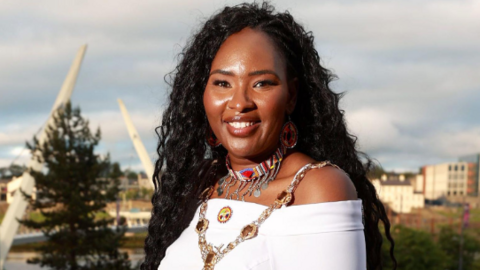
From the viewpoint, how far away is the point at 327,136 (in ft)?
9.45

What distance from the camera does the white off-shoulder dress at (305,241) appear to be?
7.83ft

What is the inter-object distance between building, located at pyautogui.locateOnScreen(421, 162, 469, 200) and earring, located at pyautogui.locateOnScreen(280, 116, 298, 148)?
86760mm

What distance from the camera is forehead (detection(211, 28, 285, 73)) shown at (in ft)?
8.74

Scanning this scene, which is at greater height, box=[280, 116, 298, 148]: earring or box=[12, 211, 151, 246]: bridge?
box=[12, 211, 151, 246]: bridge

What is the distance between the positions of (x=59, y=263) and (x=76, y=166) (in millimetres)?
5760

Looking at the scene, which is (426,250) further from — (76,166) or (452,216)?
(76,166)

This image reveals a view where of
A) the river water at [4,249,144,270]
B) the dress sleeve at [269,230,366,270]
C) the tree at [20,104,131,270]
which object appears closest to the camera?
the dress sleeve at [269,230,366,270]

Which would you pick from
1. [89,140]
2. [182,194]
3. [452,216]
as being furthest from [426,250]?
[182,194]

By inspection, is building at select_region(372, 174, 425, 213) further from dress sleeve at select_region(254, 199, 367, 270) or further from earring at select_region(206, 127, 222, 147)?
dress sleeve at select_region(254, 199, 367, 270)

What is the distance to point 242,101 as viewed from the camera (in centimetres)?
263

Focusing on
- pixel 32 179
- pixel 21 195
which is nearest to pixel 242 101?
pixel 21 195

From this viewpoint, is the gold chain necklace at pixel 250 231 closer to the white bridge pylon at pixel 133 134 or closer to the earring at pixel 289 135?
the earring at pixel 289 135

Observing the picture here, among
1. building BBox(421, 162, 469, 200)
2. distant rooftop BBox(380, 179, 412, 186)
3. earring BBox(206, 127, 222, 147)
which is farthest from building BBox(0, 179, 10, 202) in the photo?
earring BBox(206, 127, 222, 147)

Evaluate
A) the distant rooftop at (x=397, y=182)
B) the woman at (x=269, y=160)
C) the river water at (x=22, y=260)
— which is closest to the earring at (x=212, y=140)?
the woman at (x=269, y=160)
